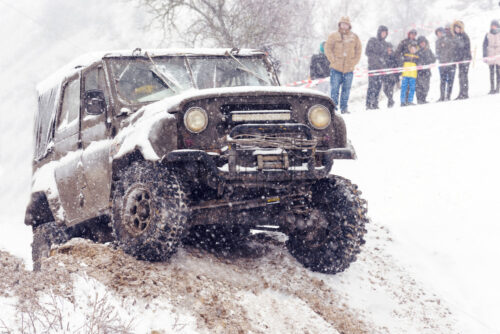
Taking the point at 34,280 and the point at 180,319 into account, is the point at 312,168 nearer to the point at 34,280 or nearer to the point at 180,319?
the point at 180,319

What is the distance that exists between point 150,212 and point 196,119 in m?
0.83

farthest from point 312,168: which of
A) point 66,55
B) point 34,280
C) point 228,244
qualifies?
point 66,55

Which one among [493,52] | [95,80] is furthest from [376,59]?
[95,80]

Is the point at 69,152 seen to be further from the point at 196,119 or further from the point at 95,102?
the point at 196,119

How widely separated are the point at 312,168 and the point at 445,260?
2.87 metres

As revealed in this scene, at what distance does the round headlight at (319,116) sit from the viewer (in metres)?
5.76

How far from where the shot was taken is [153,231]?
5250 millimetres

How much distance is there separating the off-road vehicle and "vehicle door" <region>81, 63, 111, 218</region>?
1 centimetres

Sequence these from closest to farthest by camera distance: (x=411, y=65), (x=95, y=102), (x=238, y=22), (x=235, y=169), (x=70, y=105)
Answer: (x=235, y=169) < (x=95, y=102) < (x=70, y=105) < (x=411, y=65) < (x=238, y=22)

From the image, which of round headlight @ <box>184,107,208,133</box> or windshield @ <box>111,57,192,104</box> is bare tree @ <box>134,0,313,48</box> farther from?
round headlight @ <box>184,107,208,133</box>

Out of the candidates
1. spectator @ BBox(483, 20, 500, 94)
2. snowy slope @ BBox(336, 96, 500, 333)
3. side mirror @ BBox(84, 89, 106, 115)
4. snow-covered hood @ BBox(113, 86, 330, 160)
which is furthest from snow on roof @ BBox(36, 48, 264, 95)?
spectator @ BBox(483, 20, 500, 94)

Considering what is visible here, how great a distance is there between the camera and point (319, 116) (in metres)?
5.78

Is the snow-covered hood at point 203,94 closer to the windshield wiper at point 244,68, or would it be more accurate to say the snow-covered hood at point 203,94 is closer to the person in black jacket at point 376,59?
the windshield wiper at point 244,68

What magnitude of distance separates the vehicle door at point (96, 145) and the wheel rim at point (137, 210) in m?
0.64
